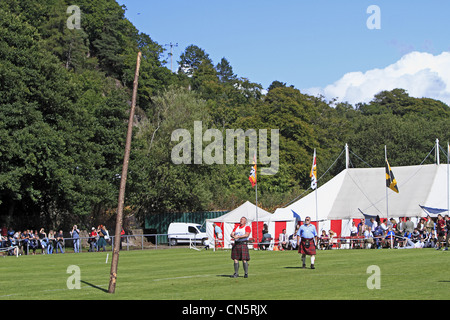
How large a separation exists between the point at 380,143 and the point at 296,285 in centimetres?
6904

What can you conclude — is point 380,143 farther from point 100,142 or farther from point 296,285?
point 296,285

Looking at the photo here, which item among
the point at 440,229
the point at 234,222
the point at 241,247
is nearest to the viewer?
the point at 241,247

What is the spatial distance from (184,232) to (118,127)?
10237 millimetres

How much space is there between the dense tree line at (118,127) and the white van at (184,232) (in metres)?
4.26

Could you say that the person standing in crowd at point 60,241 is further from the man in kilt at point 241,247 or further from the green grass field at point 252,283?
the man in kilt at point 241,247

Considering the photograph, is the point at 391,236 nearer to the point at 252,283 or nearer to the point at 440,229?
the point at 440,229

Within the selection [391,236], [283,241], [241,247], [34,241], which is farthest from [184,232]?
[241,247]

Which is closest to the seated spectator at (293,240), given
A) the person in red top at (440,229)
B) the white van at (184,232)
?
the person in red top at (440,229)

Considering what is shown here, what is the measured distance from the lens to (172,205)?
202ft

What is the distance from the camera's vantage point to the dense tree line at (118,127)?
42.3 metres

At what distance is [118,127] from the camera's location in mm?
52344

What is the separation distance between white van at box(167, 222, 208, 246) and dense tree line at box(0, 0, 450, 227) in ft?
14.0

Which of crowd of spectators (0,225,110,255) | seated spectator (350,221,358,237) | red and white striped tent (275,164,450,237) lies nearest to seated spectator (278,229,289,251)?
red and white striped tent (275,164,450,237)
